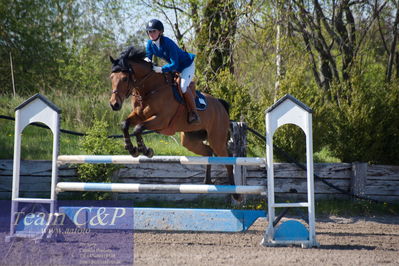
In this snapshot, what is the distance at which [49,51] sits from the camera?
13422 mm

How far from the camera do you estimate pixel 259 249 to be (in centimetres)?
421

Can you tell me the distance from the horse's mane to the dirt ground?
1.68 meters

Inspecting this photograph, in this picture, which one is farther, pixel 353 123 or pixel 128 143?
pixel 353 123

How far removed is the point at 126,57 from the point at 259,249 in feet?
7.47

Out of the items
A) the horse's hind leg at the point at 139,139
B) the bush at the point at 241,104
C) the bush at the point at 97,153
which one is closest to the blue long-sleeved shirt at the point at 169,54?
the horse's hind leg at the point at 139,139

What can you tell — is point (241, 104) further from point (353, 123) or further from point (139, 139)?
point (139, 139)

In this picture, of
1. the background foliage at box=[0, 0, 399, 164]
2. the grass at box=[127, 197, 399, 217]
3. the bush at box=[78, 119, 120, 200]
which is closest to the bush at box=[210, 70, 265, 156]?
the background foliage at box=[0, 0, 399, 164]

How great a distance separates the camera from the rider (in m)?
4.56

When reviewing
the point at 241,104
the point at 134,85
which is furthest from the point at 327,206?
the point at 134,85

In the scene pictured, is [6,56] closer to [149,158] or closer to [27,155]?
[27,155]

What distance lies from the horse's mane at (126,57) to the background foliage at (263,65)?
2.63 metres

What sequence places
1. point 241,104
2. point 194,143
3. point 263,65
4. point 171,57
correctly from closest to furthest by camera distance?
point 171,57 → point 194,143 → point 241,104 → point 263,65

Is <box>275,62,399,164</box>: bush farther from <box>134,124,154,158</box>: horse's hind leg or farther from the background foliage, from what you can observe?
<box>134,124,154,158</box>: horse's hind leg

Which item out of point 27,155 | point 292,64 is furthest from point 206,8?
point 27,155
